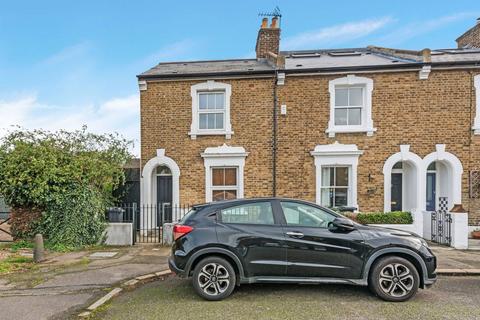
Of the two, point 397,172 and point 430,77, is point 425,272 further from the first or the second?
point 430,77

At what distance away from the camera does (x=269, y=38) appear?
12.9 m

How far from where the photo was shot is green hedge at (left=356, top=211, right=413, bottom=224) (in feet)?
30.9

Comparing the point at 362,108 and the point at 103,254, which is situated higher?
the point at 362,108

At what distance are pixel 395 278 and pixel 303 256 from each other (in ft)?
4.58

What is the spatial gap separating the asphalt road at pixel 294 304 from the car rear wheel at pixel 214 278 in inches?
5.6

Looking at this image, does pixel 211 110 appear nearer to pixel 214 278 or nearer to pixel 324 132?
pixel 324 132

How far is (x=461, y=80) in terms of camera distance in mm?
9875

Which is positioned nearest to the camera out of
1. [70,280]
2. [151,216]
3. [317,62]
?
[70,280]

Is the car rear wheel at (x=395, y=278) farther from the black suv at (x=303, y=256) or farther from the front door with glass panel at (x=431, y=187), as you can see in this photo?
the front door with glass panel at (x=431, y=187)

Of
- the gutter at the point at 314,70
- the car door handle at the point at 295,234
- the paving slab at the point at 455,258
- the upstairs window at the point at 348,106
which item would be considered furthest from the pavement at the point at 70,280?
the upstairs window at the point at 348,106

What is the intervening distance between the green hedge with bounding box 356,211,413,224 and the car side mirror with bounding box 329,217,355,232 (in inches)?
209

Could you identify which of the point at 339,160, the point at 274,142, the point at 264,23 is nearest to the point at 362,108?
the point at 339,160

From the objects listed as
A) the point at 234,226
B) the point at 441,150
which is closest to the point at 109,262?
the point at 234,226

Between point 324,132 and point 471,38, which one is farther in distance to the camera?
point 471,38
